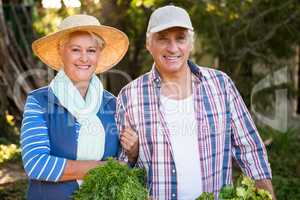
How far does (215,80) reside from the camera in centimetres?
321

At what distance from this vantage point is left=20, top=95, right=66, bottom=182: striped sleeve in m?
2.81

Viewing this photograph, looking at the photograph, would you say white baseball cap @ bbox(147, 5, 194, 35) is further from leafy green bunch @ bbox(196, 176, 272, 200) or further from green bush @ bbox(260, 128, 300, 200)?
green bush @ bbox(260, 128, 300, 200)

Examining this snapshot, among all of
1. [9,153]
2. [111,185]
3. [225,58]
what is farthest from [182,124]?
[9,153]

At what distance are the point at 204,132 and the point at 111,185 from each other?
0.72m

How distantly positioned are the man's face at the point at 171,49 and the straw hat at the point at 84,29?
1.02 feet

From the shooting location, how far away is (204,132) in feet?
10.2

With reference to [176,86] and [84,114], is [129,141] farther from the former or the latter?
[176,86]

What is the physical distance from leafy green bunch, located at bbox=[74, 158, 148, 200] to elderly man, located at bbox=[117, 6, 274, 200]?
372 mm

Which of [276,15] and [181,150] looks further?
[276,15]

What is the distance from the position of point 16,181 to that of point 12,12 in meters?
6.13

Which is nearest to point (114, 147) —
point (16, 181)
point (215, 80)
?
point (215, 80)

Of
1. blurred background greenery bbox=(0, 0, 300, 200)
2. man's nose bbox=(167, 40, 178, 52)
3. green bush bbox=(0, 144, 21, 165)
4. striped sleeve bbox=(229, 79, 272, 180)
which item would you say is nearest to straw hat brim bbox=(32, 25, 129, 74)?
man's nose bbox=(167, 40, 178, 52)

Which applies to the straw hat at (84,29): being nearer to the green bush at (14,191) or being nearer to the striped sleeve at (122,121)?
the striped sleeve at (122,121)

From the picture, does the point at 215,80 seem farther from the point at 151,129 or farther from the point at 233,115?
the point at 151,129
